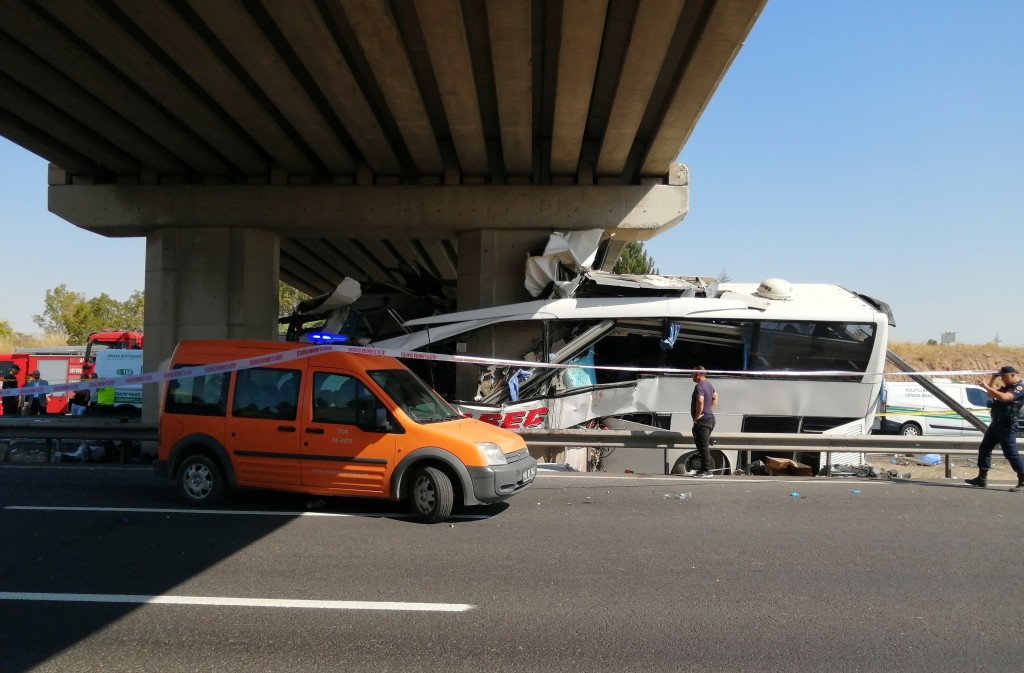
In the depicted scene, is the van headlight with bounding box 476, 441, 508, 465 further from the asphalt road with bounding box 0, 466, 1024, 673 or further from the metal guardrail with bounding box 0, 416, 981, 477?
the metal guardrail with bounding box 0, 416, 981, 477

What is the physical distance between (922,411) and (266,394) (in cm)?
2088

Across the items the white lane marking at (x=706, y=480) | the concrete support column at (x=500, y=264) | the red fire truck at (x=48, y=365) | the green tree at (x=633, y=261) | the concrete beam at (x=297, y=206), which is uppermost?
the green tree at (x=633, y=261)

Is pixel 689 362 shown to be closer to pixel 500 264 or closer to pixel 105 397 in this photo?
pixel 500 264

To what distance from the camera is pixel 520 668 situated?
4.24 metres

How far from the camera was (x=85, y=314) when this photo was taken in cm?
5100

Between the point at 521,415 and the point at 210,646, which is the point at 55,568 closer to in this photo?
the point at 210,646

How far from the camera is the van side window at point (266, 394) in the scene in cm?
810

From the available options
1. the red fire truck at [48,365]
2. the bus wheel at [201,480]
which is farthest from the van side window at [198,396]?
the red fire truck at [48,365]

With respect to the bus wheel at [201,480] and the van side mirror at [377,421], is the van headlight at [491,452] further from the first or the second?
the bus wheel at [201,480]

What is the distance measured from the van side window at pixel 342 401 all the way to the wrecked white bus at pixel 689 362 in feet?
13.3

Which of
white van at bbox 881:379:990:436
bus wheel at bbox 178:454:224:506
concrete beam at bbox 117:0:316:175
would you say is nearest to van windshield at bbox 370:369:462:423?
bus wheel at bbox 178:454:224:506

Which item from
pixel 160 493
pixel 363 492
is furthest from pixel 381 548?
pixel 160 493

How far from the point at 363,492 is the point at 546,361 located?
5833 millimetres

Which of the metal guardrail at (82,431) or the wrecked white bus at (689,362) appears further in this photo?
the wrecked white bus at (689,362)
